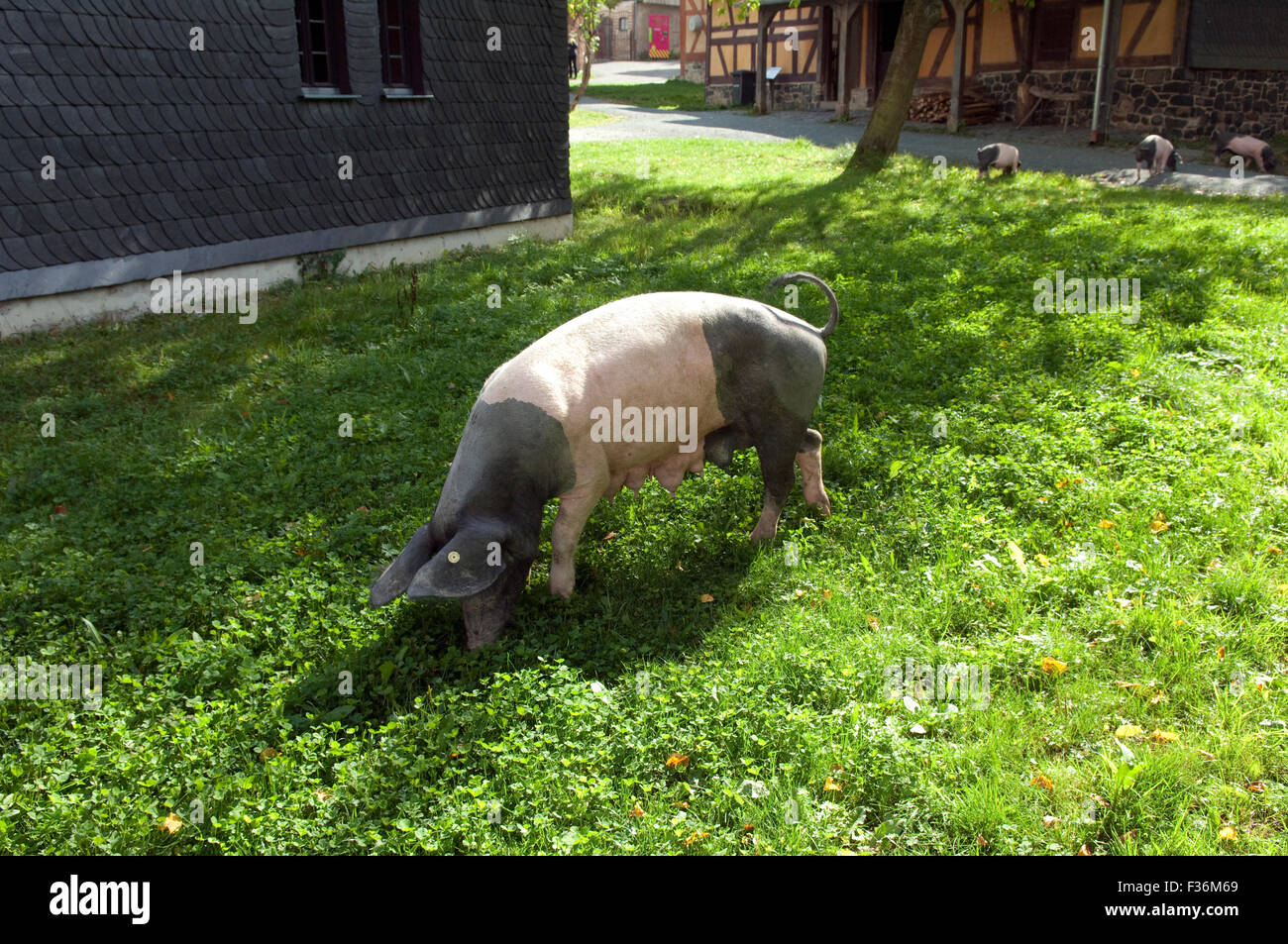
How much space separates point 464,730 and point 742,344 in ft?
8.14

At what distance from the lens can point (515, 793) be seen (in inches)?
144

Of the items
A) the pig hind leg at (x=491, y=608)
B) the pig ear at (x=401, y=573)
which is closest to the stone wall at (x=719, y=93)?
the pig hind leg at (x=491, y=608)

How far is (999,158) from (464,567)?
47.5ft

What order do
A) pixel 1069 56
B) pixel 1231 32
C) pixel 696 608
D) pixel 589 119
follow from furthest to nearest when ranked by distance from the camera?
1. pixel 589 119
2. pixel 1069 56
3. pixel 1231 32
4. pixel 696 608

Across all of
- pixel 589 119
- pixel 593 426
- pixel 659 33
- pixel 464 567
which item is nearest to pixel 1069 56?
pixel 589 119

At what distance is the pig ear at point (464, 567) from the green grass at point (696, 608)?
0.48m

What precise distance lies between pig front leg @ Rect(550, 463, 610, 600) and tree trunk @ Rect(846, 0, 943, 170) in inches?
542

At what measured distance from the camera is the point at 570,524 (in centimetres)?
491

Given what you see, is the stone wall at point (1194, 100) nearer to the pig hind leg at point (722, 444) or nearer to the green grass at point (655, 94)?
the green grass at point (655, 94)

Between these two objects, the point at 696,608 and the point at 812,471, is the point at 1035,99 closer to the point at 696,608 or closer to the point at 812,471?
the point at 812,471

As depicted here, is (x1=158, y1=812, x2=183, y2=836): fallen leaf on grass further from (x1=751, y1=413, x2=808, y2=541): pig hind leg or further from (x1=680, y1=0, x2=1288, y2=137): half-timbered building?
(x1=680, y1=0, x2=1288, y2=137): half-timbered building

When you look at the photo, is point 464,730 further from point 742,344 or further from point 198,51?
point 198,51
